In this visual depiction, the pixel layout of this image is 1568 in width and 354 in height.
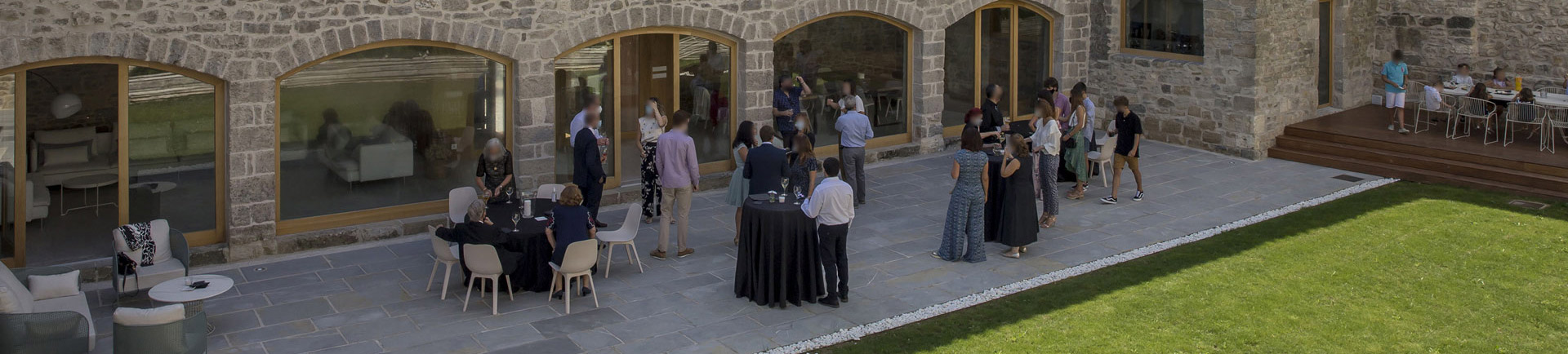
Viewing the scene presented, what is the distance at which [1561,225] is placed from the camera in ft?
46.6

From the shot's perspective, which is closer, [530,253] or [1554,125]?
[530,253]

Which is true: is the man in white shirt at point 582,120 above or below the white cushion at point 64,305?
above

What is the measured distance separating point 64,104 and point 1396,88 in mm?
15215

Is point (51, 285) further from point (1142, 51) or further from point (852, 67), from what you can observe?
point (1142, 51)

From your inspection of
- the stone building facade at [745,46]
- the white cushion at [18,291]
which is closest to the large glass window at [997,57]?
the stone building facade at [745,46]

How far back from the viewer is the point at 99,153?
12.3m

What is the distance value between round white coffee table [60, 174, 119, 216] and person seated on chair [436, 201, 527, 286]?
3295 mm

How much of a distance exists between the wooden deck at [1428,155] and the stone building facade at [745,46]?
0.46m

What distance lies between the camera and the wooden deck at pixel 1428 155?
52.7 ft

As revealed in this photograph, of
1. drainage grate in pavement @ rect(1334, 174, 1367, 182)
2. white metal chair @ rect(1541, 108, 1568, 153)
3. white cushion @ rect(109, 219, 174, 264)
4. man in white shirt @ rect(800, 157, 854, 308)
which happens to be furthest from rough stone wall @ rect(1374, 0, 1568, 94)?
white cushion @ rect(109, 219, 174, 264)

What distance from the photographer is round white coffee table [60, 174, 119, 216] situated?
12.2m

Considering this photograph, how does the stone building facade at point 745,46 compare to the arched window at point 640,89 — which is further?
the arched window at point 640,89

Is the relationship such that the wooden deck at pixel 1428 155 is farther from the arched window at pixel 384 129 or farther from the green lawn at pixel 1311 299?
the arched window at pixel 384 129

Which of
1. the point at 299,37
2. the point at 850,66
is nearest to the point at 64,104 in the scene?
the point at 299,37
